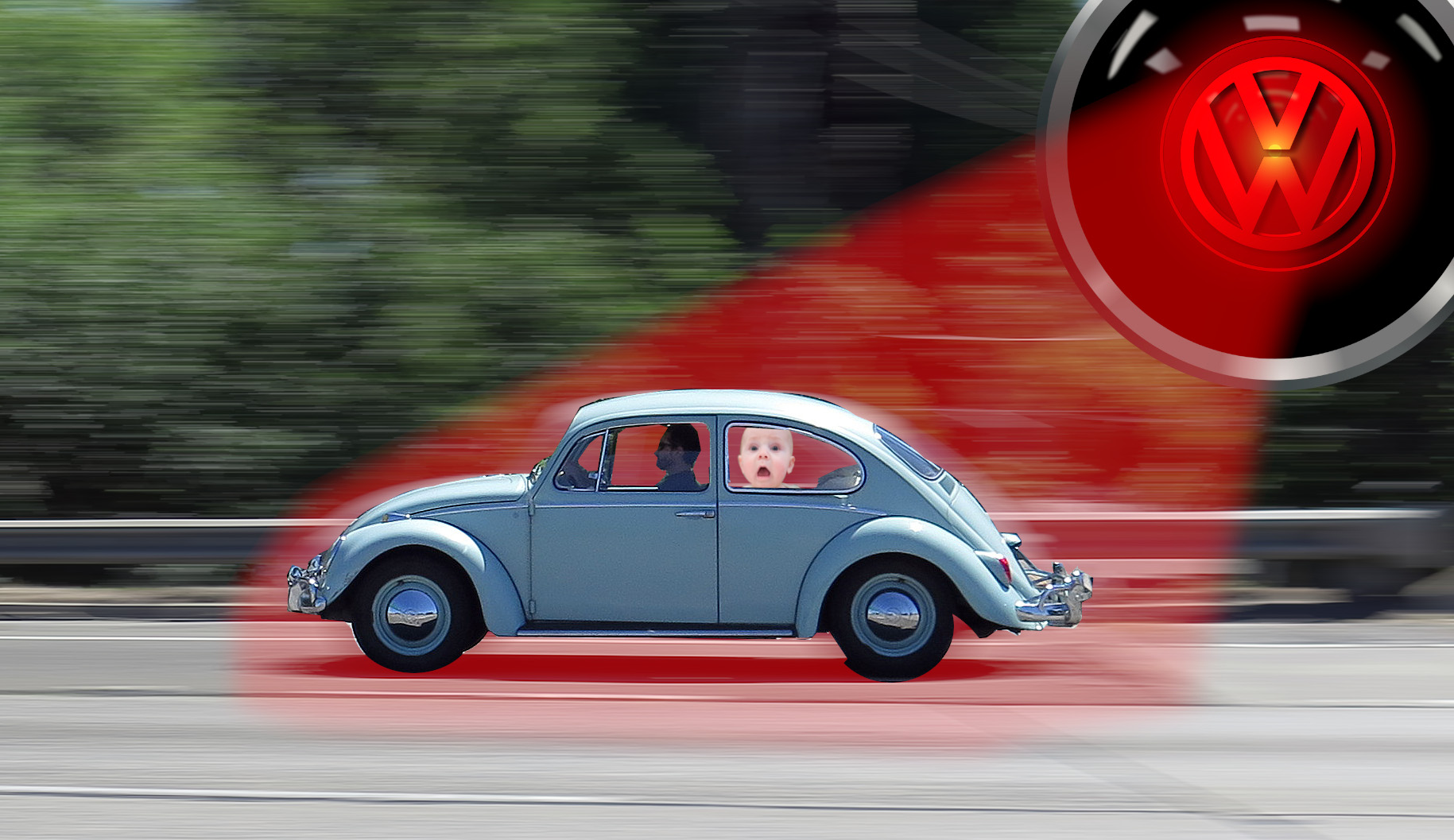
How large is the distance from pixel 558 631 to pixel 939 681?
1.84 meters

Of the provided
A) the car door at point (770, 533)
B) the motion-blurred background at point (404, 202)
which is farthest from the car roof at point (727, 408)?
the motion-blurred background at point (404, 202)

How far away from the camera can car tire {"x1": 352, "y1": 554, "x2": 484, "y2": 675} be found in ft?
22.9

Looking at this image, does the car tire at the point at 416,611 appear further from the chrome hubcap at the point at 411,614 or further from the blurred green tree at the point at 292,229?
the blurred green tree at the point at 292,229

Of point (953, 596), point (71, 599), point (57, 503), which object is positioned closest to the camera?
point (953, 596)

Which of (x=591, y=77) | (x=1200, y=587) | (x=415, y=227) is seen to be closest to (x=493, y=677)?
(x=1200, y=587)

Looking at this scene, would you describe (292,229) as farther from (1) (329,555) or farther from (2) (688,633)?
(2) (688,633)

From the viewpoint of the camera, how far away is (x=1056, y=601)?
6.89 meters

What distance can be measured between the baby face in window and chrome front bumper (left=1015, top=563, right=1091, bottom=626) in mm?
1266

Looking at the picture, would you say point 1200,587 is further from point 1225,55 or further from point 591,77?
point 591,77

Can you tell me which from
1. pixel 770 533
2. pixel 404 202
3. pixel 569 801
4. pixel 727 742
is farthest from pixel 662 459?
pixel 404 202

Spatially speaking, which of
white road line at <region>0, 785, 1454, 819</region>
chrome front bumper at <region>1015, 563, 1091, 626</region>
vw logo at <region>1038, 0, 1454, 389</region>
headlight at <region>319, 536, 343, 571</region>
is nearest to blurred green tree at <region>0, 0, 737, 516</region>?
vw logo at <region>1038, 0, 1454, 389</region>

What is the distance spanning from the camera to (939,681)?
7.11 m

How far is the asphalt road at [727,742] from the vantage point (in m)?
5.04

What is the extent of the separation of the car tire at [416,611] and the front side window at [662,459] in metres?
0.88
